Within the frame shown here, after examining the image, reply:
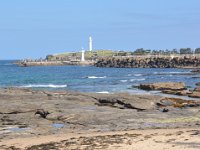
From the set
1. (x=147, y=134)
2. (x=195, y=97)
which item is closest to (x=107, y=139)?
(x=147, y=134)

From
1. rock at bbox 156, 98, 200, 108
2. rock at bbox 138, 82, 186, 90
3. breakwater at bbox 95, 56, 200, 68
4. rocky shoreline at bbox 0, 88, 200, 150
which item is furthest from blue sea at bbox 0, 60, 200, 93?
breakwater at bbox 95, 56, 200, 68

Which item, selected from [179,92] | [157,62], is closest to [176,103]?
[179,92]

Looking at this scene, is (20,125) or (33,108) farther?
(33,108)

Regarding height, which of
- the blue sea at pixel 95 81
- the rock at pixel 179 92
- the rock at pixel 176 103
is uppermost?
the rock at pixel 176 103

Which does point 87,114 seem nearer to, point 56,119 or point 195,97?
point 56,119

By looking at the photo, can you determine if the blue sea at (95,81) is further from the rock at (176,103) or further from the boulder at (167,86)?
the rock at (176,103)

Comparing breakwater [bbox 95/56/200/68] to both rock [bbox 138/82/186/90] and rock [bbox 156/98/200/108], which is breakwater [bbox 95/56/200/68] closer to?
rock [bbox 138/82/186/90]

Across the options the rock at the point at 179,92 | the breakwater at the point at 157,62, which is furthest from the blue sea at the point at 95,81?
the breakwater at the point at 157,62

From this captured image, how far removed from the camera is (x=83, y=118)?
84.5 ft

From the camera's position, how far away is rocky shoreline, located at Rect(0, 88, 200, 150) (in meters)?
19.7

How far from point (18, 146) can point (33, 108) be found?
10.6m

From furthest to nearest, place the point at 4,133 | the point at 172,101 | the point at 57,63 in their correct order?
the point at 57,63 → the point at 172,101 → the point at 4,133

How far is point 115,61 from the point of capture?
520 feet

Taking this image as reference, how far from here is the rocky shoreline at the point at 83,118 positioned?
64.7 feet
